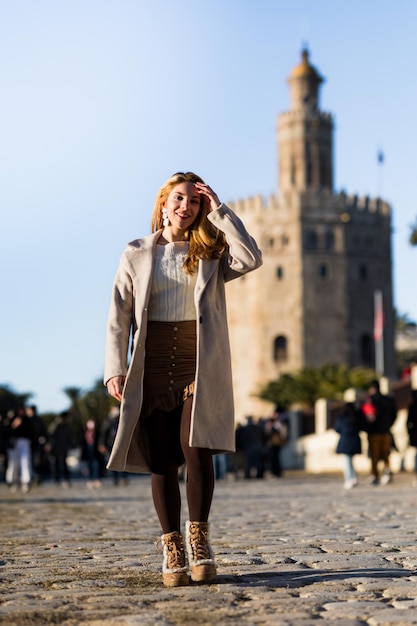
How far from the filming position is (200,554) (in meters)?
5.21

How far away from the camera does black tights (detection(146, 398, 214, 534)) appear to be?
5250 mm

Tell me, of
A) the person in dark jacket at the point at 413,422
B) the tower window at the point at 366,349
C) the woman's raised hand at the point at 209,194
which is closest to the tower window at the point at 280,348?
the tower window at the point at 366,349

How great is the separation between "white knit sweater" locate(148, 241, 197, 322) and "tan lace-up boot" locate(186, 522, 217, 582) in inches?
35.9

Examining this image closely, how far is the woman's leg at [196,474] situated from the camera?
5230 mm

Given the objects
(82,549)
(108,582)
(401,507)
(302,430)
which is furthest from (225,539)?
(302,430)

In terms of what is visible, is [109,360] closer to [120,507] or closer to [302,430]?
[120,507]

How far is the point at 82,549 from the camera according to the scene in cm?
711

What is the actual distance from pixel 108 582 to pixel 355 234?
6946 cm

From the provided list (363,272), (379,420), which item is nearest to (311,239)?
(363,272)

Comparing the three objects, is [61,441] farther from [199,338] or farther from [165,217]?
[199,338]

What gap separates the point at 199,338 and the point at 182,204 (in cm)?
67

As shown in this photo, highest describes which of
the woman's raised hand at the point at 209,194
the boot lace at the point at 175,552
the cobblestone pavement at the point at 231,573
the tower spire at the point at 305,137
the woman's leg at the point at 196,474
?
the tower spire at the point at 305,137

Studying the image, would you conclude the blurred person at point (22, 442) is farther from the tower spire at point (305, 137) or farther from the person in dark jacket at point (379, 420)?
the tower spire at point (305, 137)

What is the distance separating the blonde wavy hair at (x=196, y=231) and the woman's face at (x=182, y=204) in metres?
0.04
